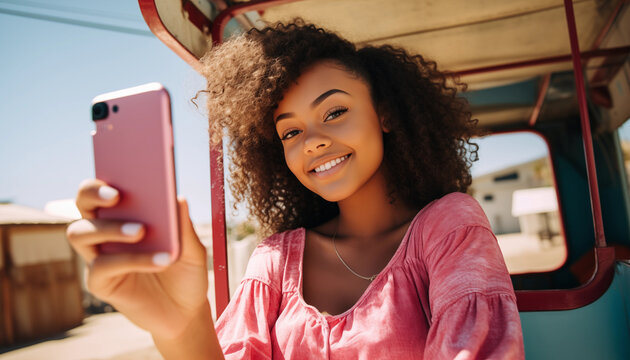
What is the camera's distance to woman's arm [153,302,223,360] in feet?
3.52

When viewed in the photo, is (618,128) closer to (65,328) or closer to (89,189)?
(89,189)

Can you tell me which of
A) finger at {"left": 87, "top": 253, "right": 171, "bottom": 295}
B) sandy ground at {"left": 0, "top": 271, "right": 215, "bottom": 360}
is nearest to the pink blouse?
finger at {"left": 87, "top": 253, "right": 171, "bottom": 295}

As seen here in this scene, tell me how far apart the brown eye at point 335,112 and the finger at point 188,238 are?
776mm

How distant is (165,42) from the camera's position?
1862 millimetres

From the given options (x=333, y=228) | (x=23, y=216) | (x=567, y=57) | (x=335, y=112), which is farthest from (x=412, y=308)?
(x=23, y=216)

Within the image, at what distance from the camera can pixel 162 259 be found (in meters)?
0.85

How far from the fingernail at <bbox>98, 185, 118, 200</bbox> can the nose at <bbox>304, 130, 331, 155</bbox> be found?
79 centimetres

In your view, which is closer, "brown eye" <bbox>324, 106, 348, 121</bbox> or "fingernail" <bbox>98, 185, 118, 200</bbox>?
"fingernail" <bbox>98, 185, 118, 200</bbox>

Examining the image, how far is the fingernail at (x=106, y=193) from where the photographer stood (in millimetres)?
897

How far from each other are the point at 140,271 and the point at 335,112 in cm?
94

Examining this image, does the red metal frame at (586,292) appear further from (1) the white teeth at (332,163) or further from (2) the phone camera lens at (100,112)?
(2) the phone camera lens at (100,112)

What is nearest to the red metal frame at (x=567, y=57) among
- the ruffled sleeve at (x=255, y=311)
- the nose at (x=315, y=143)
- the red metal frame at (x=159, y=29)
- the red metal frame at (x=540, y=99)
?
the red metal frame at (x=540, y=99)

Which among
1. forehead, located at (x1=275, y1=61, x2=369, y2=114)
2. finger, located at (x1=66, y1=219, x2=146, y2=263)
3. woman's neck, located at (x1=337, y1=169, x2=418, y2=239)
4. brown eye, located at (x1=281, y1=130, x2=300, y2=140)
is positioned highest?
forehead, located at (x1=275, y1=61, x2=369, y2=114)

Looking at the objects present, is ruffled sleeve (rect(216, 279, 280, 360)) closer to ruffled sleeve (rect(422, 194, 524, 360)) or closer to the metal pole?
ruffled sleeve (rect(422, 194, 524, 360))
